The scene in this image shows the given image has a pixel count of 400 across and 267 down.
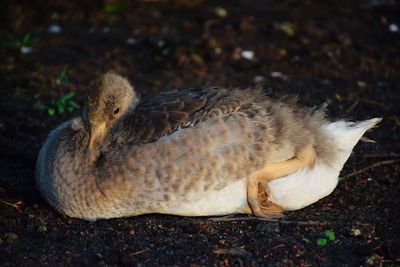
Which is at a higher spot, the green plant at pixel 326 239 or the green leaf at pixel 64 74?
the green plant at pixel 326 239

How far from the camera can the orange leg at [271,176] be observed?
→ 4906mm

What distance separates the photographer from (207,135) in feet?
15.8

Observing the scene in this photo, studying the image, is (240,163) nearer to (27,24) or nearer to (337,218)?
(337,218)

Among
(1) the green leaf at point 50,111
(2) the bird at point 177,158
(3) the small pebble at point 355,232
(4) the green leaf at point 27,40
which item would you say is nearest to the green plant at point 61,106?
(1) the green leaf at point 50,111

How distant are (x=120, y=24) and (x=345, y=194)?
167 inches

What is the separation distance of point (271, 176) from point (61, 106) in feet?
8.33

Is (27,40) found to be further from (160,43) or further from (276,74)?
(276,74)

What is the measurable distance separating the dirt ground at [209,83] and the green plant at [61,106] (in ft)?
0.10

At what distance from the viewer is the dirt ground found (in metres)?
4.57

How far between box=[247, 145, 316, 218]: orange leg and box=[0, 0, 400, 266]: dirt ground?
101mm

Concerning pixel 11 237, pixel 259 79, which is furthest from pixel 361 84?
pixel 11 237

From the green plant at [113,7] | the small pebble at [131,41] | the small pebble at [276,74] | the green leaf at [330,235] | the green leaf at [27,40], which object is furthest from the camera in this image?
the green plant at [113,7]

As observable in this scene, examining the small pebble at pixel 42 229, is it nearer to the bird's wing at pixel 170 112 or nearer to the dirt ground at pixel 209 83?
the dirt ground at pixel 209 83

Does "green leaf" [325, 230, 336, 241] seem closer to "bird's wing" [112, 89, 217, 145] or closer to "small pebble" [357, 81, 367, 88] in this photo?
"bird's wing" [112, 89, 217, 145]
